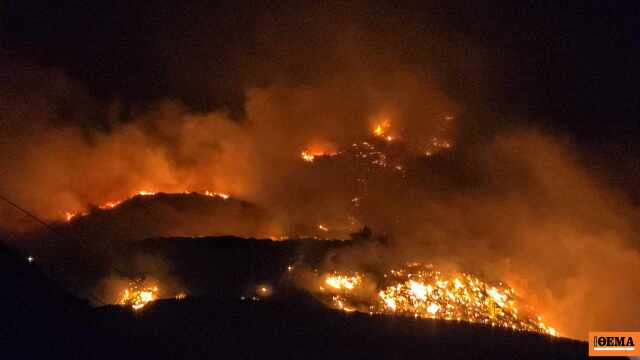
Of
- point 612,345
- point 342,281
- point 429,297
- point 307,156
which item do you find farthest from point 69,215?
point 612,345

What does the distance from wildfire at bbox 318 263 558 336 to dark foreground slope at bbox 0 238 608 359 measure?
449 cm

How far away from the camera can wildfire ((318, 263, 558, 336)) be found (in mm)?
16078

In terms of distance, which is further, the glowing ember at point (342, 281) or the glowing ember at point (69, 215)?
the glowing ember at point (69, 215)

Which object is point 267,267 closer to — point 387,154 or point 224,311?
point 224,311

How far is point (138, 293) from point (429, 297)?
22.0 ft

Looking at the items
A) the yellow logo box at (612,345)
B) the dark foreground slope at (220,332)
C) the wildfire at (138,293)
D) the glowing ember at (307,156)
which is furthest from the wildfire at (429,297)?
the glowing ember at (307,156)

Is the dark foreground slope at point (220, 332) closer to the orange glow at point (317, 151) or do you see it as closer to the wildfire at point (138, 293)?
the wildfire at point (138, 293)

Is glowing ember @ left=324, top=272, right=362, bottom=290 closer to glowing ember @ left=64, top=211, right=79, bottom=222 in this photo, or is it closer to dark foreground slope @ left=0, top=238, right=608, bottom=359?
dark foreground slope @ left=0, top=238, right=608, bottom=359

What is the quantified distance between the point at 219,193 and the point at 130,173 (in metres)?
3.36

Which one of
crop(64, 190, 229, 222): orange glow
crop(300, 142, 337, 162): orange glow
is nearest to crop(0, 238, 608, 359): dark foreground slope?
crop(64, 190, 229, 222): orange glow

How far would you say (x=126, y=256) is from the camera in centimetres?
1739

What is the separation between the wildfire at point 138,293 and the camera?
15.2 m

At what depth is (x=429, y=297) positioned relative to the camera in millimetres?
17031

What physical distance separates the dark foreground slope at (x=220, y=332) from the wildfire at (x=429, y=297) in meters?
4.49
